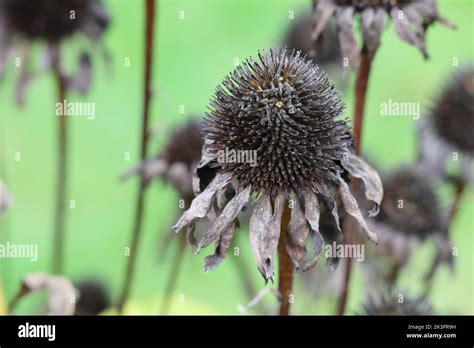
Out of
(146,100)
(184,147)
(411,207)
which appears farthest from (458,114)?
(146,100)

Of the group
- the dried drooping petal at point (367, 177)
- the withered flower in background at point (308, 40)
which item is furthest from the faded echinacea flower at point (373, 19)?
the withered flower in background at point (308, 40)

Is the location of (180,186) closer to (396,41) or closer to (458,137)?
(458,137)

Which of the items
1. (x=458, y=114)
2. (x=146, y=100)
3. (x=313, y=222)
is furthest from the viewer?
(x=458, y=114)

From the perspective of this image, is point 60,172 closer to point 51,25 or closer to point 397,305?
point 51,25

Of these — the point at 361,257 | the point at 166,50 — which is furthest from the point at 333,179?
the point at 166,50

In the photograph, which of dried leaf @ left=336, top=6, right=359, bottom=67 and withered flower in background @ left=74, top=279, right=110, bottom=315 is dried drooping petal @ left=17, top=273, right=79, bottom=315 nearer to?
withered flower in background @ left=74, top=279, right=110, bottom=315

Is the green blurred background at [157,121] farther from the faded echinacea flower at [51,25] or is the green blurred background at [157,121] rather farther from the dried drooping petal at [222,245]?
the dried drooping petal at [222,245]
